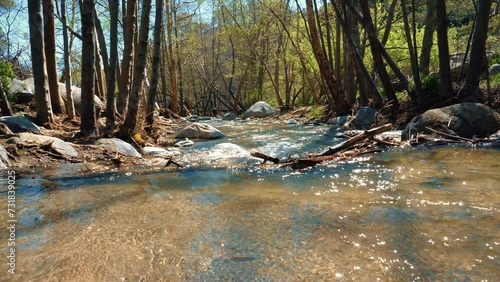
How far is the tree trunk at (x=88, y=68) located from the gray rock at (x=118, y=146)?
0.72m

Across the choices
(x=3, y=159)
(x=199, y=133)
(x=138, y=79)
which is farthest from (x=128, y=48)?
(x=3, y=159)

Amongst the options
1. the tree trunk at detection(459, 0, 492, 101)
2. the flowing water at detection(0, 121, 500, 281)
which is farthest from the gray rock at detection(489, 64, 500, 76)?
the flowing water at detection(0, 121, 500, 281)

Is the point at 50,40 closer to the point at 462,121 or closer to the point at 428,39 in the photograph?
the point at 462,121

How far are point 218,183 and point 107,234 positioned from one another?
5.76ft

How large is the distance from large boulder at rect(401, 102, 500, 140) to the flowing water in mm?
2425

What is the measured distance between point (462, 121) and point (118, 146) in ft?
20.6

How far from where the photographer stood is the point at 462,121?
22.6 ft

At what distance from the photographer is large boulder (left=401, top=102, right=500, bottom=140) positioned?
6.77 m

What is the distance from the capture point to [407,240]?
2.30 metres

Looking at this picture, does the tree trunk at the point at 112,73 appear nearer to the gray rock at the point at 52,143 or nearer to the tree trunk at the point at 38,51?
the tree trunk at the point at 38,51

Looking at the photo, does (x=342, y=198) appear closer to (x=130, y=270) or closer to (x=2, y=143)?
(x=130, y=270)

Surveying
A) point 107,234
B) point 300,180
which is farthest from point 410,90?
point 107,234

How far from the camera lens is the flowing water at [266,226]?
1989mm

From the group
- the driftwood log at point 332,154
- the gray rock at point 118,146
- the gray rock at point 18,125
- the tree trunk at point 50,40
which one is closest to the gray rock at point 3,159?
the gray rock at point 118,146
